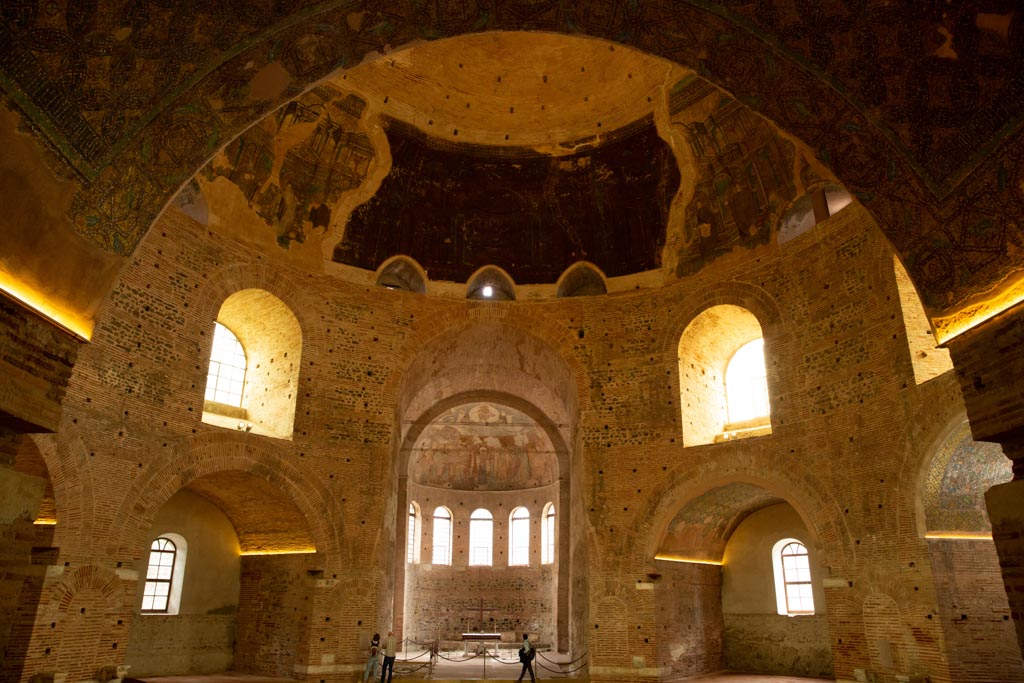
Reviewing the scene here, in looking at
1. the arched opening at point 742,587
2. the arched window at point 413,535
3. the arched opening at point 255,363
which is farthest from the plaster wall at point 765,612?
the arched window at point 413,535

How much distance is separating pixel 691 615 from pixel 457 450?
12845 millimetres

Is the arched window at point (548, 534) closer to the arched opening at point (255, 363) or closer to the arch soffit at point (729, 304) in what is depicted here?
the arch soffit at point (729, 304)

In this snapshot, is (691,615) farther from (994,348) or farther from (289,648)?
(994,348)

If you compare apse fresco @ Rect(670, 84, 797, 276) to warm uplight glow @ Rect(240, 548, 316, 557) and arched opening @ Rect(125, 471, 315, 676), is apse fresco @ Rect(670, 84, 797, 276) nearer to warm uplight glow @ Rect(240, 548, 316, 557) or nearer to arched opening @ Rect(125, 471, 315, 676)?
warm uplight glow @ Rect(240, 548, 316, 557)

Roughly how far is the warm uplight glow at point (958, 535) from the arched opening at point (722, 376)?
4494 millimetres

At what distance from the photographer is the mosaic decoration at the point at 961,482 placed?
40.2 feet

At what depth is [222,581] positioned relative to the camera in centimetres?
1695

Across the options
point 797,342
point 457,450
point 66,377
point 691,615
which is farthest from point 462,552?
point 66,377

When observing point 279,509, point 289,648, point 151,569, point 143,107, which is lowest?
point 289,648

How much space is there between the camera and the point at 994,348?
6039 mm

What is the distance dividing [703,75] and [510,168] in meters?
11.5

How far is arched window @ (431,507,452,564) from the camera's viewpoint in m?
27.2

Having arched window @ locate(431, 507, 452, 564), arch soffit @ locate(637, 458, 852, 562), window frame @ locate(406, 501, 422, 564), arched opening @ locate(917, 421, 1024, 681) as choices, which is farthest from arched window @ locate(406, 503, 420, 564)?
arched opening @ locate(917, 421, 1024, 681)

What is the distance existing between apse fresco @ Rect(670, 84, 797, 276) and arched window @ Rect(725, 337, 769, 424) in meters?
2.46
